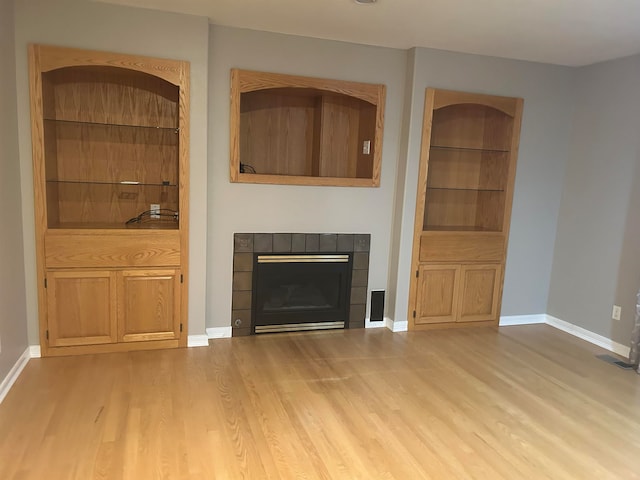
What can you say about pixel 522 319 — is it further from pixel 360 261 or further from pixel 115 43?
pixel 115 43

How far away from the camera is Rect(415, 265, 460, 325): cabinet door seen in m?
4.32

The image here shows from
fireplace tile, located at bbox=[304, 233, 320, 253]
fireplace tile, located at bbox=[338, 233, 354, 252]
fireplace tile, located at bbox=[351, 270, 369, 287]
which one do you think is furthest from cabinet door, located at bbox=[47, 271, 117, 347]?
fireplace tile, located at bbox=[351, 270, 369, 287]

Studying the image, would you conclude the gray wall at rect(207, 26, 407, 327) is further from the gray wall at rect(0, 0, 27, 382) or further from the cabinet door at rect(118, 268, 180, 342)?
the gray wall at rect(0, 0, 27, 382)

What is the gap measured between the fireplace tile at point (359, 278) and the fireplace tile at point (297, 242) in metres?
0.56

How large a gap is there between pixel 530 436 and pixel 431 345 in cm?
137

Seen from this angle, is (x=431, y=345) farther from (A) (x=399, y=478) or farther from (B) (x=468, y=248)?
(A) (x=399, y=478)

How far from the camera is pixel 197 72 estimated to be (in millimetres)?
3465

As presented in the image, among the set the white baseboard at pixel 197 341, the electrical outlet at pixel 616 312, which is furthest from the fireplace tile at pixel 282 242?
the electrical outlet at pixel 616 312

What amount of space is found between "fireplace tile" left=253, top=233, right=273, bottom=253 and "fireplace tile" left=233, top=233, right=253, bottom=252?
0.04 meters

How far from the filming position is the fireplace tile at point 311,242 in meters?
4.07

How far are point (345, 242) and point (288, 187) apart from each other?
2.36ft

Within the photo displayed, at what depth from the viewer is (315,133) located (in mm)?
4367

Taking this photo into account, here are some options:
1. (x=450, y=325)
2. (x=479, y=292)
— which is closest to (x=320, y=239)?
(x=450, y=325)

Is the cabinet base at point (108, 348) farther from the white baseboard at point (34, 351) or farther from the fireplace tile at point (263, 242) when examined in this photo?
the fireplace tile at point (263, 242)
